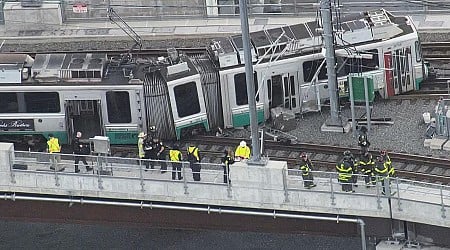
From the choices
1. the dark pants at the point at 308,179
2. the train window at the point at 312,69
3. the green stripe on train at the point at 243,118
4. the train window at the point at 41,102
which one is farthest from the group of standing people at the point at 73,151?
the train window at the point at 312,69

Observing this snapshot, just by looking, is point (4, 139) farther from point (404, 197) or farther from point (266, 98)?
point (404, 197)

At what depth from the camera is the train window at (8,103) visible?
1896 inches

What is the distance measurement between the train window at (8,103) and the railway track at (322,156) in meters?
3.72

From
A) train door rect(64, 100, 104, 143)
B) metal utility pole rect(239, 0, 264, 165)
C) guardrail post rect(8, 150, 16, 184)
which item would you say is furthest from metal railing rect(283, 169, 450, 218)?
train door rect(64, 100, 104, 143)

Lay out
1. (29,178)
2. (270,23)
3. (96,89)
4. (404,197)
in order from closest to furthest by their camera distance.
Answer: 1. (404,197)
2. (29,178)
3. (96,89)
4. (270,23)

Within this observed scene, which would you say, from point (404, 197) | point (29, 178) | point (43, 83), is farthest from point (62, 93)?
point (404, 197)

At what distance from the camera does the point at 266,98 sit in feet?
160

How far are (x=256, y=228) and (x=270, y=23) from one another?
1895cm

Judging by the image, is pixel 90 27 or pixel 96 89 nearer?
pixel 96 89

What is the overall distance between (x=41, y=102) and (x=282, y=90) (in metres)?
8.18

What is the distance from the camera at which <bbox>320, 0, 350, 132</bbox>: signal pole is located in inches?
1812

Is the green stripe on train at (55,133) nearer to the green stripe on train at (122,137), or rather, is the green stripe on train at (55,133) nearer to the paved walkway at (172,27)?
the green stripe on train at (122,137)

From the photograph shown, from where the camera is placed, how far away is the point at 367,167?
41.0 meters

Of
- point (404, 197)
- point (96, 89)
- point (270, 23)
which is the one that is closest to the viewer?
point (404, 197)
